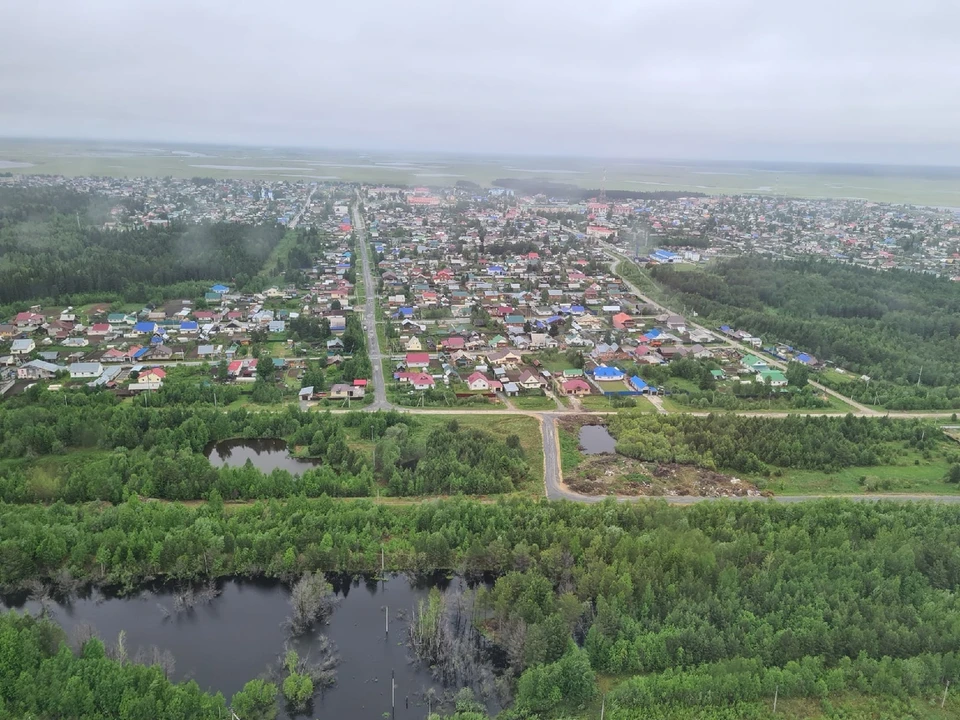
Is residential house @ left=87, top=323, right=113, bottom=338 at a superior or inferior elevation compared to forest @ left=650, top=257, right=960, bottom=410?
inferior

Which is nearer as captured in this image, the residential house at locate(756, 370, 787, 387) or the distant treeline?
the residential house at locate(756, 370, 787, 387)

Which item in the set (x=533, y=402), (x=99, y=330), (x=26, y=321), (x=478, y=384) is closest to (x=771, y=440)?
(x=533, y=402)

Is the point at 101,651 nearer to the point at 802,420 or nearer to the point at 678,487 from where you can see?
the point at 678,487

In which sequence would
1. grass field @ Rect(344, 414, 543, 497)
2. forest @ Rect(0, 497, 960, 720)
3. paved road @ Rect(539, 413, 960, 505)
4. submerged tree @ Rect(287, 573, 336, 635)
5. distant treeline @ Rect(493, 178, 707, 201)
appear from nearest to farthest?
forest @ Rect(0, 497, 960, 720)
submerged tree @ Rect(287, 573, 336, 635)
paved road @ Rect(539, 413, 960, 505)
grass field @ Rect(344, 414, 543, 497)
distant treeline @ Rect(493, 178, 707, 201)

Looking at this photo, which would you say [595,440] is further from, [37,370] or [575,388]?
[37,370]

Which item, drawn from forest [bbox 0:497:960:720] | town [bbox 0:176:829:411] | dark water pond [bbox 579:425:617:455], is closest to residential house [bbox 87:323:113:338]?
town [bbox 0:176:829:411]

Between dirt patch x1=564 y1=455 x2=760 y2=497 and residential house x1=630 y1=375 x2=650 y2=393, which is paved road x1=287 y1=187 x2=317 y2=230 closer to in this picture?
residential house x1=630 y1=375 x2=650 y2=393

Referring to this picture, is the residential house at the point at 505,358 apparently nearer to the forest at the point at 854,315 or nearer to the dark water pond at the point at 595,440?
the dark water pond at the point at 595,440
